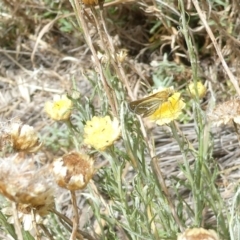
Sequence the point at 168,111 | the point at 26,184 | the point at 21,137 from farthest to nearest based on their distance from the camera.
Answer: the point at 168,111 → the point at 21,137 → the point at 26,184

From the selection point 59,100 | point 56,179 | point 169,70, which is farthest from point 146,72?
point 56,179

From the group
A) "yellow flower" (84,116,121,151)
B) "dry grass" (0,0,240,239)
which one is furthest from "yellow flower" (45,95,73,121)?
"dry grass" (0,0,240,239)

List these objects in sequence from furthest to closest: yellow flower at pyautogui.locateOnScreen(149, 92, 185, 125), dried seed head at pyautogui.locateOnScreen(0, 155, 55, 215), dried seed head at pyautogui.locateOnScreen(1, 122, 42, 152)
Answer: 1. yellow flower at pyautogui.locateOnScreen(149, 92, 185, 125)
2. dried seed head at pyautogui.locateOnScreen(1, 122, 42, 152)
3. dried seed head at pyautogui.locateOnScreen(0, 155, 55, 215)

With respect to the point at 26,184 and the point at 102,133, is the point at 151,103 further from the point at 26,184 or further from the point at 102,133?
the point at 26,184

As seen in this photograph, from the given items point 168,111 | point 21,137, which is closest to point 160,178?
point 168,111

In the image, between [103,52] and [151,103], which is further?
[103,52]

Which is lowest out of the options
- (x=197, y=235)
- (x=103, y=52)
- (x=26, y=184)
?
(x=103, y=52)

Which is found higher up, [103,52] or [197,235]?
[197,235]

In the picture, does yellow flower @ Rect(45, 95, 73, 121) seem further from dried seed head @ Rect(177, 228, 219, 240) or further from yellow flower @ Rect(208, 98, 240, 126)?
dried seed head @ Rect(177, 228, 219, 240)

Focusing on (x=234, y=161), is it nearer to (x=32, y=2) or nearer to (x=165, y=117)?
(x=165, y=117)
